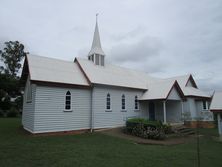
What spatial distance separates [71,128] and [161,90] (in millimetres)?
10661

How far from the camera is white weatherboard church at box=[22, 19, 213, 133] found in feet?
46.0

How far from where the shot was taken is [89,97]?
16.7 m

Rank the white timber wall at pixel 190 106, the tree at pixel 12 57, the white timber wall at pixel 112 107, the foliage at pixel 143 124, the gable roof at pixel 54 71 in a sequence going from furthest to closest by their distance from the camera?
the tree at pixel 12 57
the white timber wall at pixel 190 106
the white timber wall at pixel 112 107
the foliage at pixel 143 124
the gable roof at pixel 54 71

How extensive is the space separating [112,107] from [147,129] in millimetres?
4271

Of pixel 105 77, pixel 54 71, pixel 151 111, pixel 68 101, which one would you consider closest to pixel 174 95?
pixel 151 111

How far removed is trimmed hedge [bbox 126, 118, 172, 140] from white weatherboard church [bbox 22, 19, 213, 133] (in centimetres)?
207

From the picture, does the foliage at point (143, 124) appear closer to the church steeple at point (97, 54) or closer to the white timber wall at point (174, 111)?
the white timber wall at point (174, 111)

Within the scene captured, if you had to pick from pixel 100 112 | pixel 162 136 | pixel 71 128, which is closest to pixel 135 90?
pixel 100 112

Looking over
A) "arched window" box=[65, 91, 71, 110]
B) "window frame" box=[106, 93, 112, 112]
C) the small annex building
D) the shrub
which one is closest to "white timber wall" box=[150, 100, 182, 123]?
the shrub

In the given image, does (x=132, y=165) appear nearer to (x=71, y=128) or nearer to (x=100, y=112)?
(x=71, y=128)

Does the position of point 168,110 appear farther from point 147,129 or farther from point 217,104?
point 217,104

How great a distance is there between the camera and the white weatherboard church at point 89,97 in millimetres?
14016

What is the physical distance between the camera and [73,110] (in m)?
15.4

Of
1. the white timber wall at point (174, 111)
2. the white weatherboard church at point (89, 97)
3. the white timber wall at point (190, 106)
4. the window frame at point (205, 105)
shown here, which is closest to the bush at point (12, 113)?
the white weatherboard church at point (89, 97)
